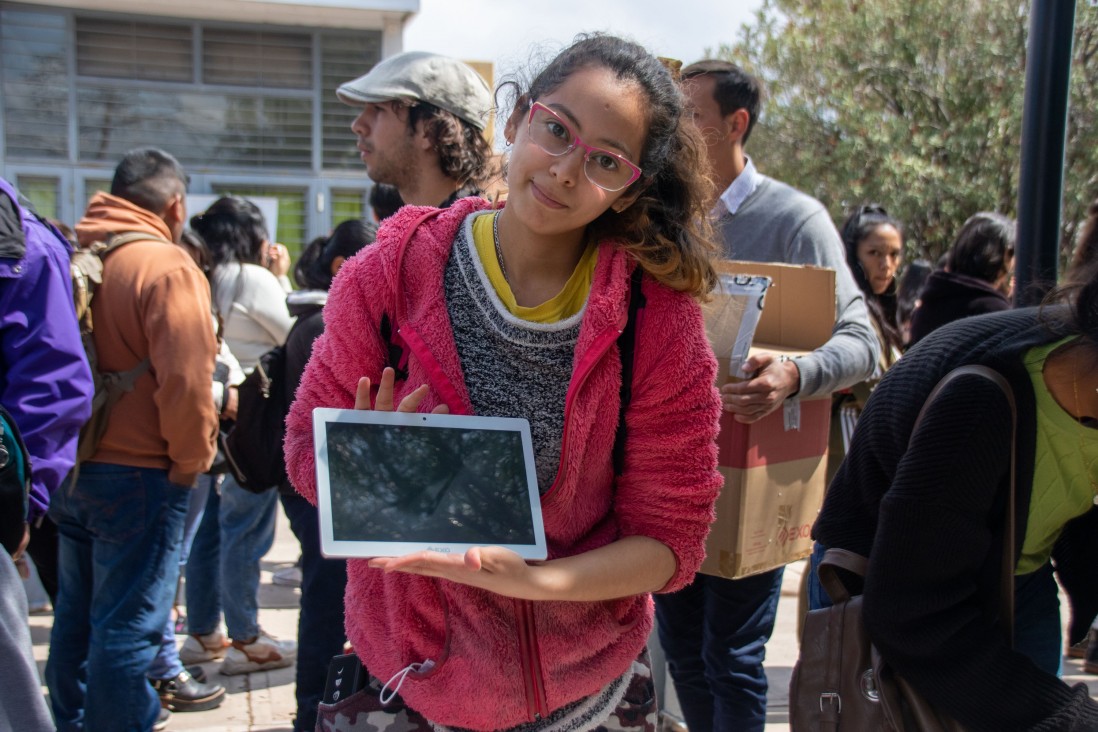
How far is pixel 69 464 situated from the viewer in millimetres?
2760

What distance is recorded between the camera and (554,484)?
167 centimetres

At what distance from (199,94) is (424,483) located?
12056mm

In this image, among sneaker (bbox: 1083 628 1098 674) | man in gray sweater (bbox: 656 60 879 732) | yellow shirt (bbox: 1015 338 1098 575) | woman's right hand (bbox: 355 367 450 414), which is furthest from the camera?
sneaker (bbox: 1083 628 1098 674)

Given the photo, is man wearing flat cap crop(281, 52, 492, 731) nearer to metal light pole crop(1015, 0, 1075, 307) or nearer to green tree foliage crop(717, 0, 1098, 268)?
metal light pole crop(1015, 0, 1075, 307)

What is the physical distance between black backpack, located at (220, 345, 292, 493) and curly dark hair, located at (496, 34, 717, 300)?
200 cm

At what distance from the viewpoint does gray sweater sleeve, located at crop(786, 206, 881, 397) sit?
117 inches

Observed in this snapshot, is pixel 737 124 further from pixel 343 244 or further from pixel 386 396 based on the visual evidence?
pixel 386 396

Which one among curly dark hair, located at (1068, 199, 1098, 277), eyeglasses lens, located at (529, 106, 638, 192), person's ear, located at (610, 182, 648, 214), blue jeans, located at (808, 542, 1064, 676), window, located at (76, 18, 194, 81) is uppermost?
window, located at (76, 18, 194, 81)

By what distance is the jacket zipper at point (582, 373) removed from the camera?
1.64 metres

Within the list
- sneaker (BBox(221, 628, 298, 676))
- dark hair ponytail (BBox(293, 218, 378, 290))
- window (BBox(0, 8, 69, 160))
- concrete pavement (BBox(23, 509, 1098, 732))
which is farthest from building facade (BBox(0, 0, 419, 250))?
Answer: dark hair ponytail (BBox(293, 218, 378, 290))

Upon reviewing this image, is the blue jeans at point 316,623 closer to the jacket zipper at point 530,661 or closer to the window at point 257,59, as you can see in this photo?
the jacket zipper at point 530,661

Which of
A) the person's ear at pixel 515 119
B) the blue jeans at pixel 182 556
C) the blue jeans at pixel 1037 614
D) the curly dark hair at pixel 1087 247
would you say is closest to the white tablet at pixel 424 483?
the person's ear at pixel 515 119

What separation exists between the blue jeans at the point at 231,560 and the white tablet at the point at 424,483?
339 cm

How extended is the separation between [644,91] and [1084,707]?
122cm
